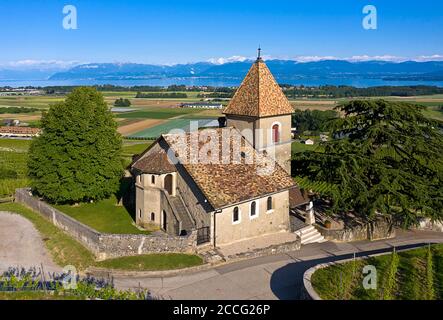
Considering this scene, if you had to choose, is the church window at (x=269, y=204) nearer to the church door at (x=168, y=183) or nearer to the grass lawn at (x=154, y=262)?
the grass lawn at (x=154, y=262)

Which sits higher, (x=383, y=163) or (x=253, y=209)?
(x=383, y=163)

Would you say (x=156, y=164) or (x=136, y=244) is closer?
(x=136, y=244)

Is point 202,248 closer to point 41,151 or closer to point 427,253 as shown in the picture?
point 427,253

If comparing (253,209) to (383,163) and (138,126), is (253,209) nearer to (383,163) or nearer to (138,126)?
(383,163)

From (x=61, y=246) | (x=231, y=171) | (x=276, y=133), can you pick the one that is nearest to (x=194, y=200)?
(x=231, y=171)

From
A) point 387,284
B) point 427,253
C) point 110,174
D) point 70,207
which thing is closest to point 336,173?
point 427,253

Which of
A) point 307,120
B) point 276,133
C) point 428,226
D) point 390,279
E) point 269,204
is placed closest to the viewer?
point 390,279

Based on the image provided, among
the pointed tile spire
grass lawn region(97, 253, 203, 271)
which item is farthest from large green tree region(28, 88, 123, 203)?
grass lawn region(97, 253, 203, 271)
